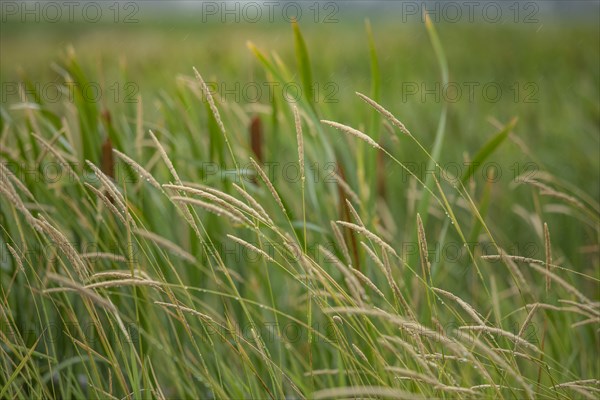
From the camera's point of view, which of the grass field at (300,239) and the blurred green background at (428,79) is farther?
the blurred green background at (428,79)

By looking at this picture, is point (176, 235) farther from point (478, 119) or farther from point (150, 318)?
point (478, 119)

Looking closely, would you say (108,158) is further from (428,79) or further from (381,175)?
(428,79)

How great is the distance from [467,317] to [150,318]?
1.17m

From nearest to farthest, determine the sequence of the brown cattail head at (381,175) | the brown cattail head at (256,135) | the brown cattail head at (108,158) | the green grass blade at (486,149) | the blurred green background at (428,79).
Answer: the green grass blade at (486,149)
the brown cattail head at (108,158)
the brown cattail head at (256,135)
the brown cattail head at (381,175)
the blurred green background at (428,79)

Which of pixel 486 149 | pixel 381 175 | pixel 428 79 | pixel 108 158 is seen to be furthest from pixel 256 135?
pixel 428 79

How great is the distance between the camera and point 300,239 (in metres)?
1.48

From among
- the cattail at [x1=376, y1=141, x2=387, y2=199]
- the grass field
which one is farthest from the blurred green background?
the cattail at [x1=376, y1=141, x2=387, y2=199]

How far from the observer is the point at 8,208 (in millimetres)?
1555

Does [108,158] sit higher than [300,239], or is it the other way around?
[108,158]

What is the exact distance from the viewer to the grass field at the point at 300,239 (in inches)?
41.6

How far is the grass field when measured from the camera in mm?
1057

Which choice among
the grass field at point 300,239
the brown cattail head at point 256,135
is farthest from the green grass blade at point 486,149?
the brown cattail head at point 256,135

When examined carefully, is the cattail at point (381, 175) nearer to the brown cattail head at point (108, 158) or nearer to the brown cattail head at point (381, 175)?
the brown cattail head at point (381, 175)

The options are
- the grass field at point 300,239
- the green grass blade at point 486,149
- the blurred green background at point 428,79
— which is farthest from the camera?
the blurred green background at point 428,79
